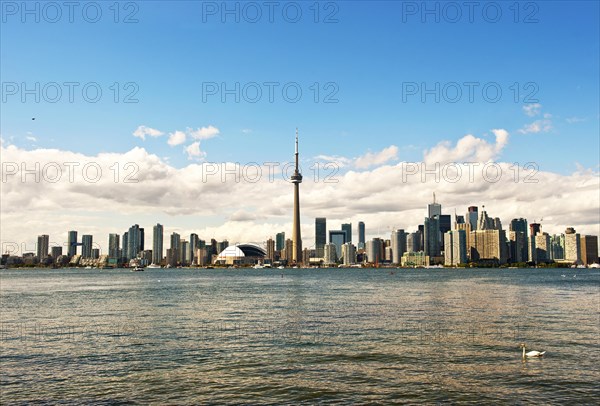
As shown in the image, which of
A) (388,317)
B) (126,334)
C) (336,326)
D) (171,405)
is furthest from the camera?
(388,317)

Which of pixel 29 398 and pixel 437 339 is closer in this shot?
pixel 29 398

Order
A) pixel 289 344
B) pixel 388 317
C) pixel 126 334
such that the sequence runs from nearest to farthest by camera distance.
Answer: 1. pixel 289 344
2. pixel 126 334
3. pixel 388 317

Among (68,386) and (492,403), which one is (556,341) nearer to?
(492,403)

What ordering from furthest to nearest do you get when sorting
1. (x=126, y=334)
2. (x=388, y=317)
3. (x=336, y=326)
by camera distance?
(x=388, y=317), (x=336, y=326), (x=126, y=334)

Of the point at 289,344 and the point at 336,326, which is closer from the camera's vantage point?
the point at 289,344

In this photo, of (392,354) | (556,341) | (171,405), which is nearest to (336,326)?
(392,354)

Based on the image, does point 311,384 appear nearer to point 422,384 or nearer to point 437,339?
point 422,384

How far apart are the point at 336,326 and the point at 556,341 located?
2326 centimetres

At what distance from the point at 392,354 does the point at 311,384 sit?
458 inches

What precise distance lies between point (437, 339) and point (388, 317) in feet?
61.7

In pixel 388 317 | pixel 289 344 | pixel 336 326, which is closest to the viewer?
pixel 289 344

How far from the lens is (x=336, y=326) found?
61.0 m

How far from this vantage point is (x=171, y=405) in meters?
30.3

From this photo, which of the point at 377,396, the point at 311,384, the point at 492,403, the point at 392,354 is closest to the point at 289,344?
the point at 392,354
